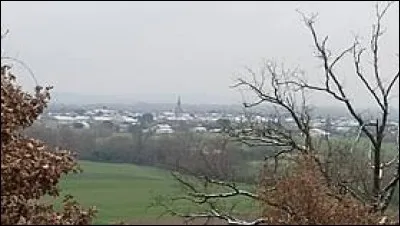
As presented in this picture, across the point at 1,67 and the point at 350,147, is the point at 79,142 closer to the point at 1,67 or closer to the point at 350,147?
the point at 350,147

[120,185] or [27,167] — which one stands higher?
[27,167]

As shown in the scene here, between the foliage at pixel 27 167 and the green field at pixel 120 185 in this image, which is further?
the green field at pixel 120 185

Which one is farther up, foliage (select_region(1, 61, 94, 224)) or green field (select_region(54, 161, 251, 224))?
foliage (select_region(1, 61, 94, 224))

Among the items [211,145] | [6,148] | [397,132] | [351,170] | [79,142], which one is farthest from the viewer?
[79,142]

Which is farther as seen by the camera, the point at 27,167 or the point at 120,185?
the point at 120,185

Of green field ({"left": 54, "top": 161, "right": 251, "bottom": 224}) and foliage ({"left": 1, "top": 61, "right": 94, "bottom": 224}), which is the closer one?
foliage ({"left": 1, "top": 61, "right": 94, "bottom": 224})

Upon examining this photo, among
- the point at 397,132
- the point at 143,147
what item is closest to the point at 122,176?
the point at 143,147

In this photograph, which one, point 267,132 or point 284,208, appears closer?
point 284,208

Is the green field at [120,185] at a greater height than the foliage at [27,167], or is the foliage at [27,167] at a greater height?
the foliage at [27,167]
